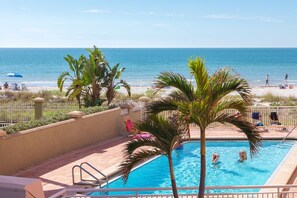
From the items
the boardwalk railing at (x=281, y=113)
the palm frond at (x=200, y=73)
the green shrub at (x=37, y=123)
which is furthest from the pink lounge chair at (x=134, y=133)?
the boardwalk railing at (x=281, y=113)

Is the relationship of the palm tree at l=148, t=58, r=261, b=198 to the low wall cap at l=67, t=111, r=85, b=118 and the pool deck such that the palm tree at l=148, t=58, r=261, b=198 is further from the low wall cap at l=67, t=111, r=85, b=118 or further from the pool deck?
the low wall cap at l=67, t=111, r=85, b=118

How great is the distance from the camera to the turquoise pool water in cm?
1294

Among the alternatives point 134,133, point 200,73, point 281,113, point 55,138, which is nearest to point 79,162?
point 55,138

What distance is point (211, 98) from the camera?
23.4 feet

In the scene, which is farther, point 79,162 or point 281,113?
point 281,113

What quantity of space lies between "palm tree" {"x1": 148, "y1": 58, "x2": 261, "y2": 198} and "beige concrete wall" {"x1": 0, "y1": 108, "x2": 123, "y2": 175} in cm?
667

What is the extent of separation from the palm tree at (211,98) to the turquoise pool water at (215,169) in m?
5.44

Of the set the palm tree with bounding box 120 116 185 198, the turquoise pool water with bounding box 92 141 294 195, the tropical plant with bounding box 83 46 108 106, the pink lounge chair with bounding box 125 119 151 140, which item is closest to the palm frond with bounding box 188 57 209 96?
the palm tree with bounding box 120 116 185 198

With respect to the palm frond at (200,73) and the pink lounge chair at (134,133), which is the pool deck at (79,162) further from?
the palm frond at (200,73)

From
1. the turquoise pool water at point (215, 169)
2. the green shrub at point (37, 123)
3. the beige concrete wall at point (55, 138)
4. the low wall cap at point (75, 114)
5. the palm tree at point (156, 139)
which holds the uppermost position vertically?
the palm tree at point (156, 139)

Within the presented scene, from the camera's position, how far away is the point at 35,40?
12019 cm

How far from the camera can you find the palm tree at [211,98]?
7117 millimetres

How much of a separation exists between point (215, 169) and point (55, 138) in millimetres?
4800

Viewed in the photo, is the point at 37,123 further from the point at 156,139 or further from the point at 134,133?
the point at 156,139
